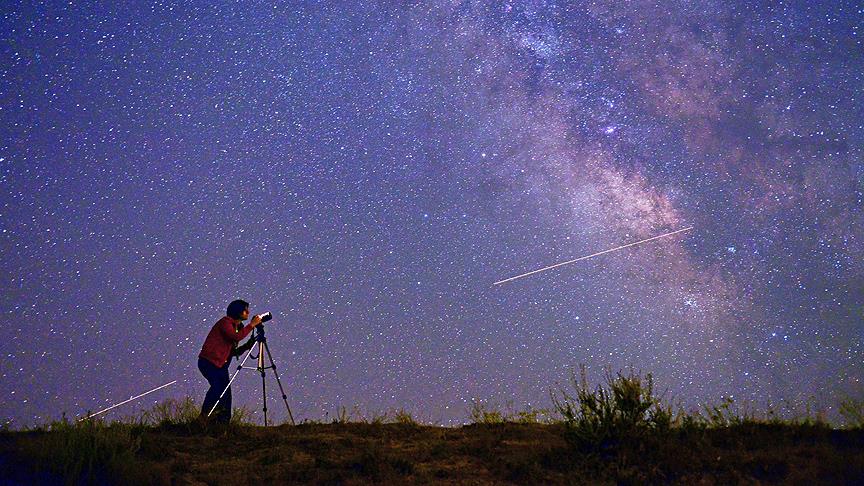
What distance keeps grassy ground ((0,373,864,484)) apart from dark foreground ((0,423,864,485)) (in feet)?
0.05

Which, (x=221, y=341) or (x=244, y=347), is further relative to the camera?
(x=244, y=347)

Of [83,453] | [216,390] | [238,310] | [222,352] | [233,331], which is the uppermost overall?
[238,310]

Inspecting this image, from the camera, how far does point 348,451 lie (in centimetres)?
846

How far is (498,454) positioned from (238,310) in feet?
17.2

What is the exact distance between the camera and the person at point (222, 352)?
10.4m

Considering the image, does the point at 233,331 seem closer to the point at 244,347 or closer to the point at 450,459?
the point at 244,347

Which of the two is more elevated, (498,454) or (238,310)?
(238,310)

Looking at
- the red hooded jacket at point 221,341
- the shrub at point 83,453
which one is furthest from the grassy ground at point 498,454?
the red hooded jacket at point 221,341

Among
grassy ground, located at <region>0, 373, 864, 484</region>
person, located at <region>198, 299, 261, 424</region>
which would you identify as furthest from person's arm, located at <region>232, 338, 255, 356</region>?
grassy ground, located at <region>0, 373, 864, 484</region>

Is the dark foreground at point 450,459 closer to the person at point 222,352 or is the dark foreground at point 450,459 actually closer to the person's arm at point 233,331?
the person at point 222,352

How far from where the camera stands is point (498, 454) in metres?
8.02

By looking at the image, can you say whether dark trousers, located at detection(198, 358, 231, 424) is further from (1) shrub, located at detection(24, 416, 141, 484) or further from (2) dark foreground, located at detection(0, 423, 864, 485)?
(1) shrub, located at detection(24, 416, 141, 484)

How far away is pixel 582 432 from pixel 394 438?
9.60 ft

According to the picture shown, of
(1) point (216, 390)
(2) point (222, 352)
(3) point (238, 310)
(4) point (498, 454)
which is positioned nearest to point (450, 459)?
(4) point (498, 454)
